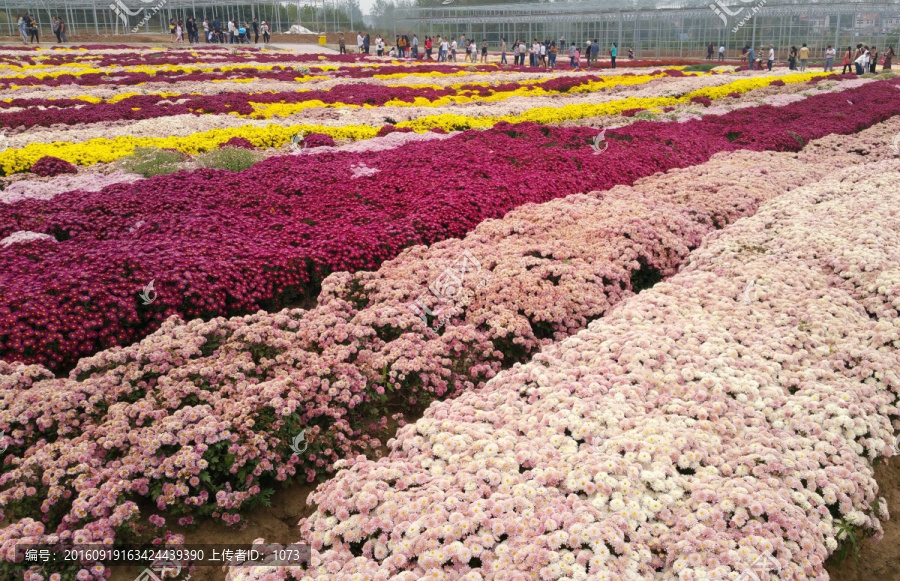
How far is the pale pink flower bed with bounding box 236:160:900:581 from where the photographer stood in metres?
3.20

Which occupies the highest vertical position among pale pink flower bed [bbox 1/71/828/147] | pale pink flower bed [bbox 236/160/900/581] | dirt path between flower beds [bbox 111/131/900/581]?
pale pink flower bed [bbox 1/71/828/147]

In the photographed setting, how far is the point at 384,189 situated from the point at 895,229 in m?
6.20

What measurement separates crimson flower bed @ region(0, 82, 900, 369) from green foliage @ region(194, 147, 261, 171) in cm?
59

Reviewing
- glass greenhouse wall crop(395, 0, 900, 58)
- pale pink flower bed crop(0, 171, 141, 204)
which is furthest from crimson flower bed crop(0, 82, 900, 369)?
glass greenhouse wall crop(395, 0, 900, 58)

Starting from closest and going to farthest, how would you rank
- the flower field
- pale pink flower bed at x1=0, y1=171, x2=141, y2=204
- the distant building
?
the flower field, pale pink flower bed at x1=0, y1=171, x2=141, y2=204, the distant building

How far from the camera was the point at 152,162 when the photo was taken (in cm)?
1034

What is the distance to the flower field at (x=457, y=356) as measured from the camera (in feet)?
11.3

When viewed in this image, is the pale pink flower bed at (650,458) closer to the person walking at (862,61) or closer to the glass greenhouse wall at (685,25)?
the person walking at (862,61)

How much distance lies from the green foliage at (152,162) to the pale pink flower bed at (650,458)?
7525 mm

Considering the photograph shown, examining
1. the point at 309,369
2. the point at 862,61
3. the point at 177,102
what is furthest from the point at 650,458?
the point at 862,61

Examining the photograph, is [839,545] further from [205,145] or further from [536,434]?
[205,145]

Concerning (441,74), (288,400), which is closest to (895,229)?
(288,400)

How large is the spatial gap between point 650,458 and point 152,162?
30.6 ft

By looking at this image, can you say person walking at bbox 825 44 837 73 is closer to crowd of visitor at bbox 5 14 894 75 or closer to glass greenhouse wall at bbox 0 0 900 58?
crowd of visitor at bbox 5 14 894 75
